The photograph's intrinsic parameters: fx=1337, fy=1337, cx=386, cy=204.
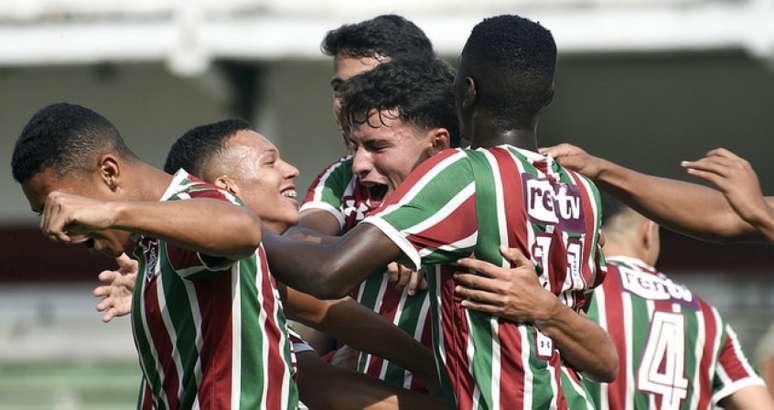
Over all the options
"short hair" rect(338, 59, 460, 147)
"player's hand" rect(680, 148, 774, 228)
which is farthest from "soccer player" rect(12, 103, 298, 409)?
"player's hand" rect(680, 148, 774, 228)

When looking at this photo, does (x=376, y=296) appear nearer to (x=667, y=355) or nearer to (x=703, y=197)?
(x=703, y=197)

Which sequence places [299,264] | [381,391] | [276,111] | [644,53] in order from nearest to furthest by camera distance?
[299,264], [381,391], [644,53], [276,111]

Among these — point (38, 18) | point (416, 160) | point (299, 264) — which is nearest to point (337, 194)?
point (416, 160)

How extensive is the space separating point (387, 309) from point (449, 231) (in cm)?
96

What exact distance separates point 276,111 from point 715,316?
8.91 m

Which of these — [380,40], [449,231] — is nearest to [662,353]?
[380,40]

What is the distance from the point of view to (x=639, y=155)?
1334 centimetres

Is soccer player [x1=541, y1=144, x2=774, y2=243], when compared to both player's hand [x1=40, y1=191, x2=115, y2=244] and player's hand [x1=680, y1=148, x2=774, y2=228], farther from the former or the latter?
player's hand [x1=40, y1=191, x2=115, y2=244]

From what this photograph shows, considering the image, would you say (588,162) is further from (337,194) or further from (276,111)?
(276,111)

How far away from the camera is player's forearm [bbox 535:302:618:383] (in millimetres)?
3869

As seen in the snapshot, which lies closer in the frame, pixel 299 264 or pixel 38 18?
pixel 299 264

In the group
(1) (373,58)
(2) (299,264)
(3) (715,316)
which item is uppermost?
(1) (373,58)

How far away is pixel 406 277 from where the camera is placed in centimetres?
443

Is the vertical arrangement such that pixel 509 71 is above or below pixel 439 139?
above
